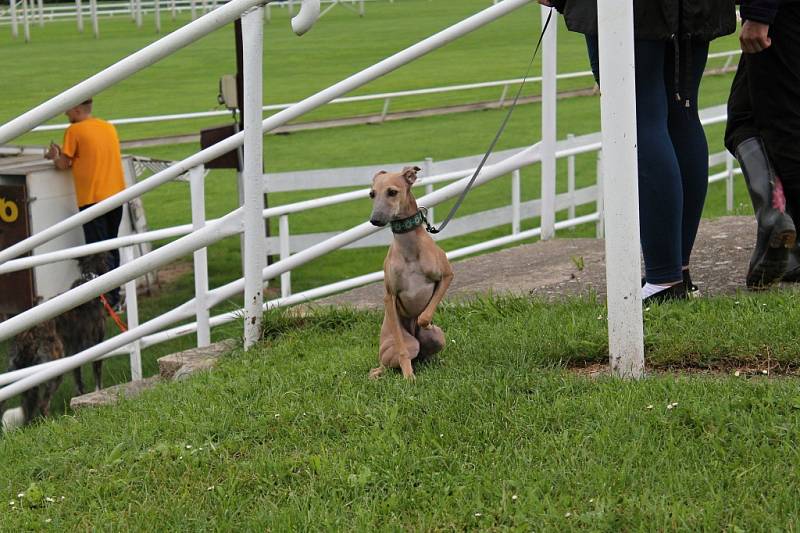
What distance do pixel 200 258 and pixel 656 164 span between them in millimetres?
2206

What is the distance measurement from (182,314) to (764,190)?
2.61 m

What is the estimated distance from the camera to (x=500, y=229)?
12453mm

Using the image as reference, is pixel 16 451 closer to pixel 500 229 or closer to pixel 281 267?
pixel 281 267

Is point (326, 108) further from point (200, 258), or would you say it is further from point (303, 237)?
point (200, 258)

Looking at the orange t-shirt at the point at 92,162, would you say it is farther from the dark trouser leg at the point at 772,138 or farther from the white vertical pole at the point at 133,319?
the dark trouser leg at the point at 772,138

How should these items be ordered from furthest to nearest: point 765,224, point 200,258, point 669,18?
1. point 200,258
2. point 765,224
3. point 669,18

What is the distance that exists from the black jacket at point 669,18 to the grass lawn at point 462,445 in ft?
3.09

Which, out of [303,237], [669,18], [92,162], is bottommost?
[303,237]

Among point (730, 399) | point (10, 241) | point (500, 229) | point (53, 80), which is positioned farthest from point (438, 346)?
point (53, 80)

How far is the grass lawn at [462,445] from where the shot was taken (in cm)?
260

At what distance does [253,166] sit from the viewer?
4355 mm

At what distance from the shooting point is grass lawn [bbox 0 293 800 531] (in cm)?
260

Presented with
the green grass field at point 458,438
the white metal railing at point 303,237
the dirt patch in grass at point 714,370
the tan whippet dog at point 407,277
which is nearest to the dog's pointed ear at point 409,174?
the tan whippet dog at point 407,277

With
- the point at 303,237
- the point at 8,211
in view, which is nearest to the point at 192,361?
the point at 303,237
